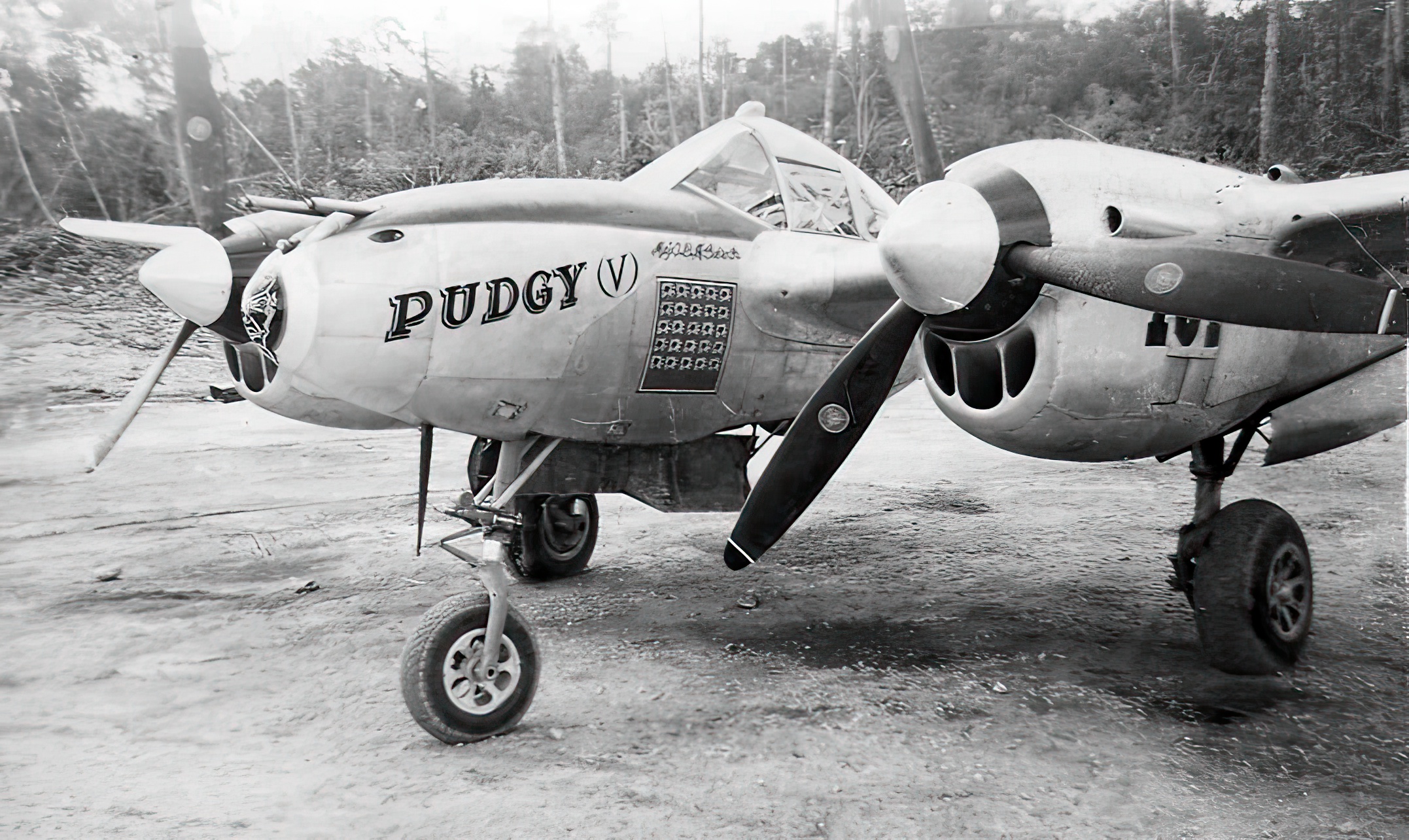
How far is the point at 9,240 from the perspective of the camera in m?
7.57

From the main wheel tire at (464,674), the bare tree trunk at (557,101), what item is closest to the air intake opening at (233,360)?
the main wheel tire at (464,674)

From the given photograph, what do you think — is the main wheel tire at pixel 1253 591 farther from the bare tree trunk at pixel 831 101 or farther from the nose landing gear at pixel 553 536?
the bare tree trunk at pixel 831 101

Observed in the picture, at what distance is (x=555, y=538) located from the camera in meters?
5.98

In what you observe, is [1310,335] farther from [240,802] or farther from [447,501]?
[447,501]

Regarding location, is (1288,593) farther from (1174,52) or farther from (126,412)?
(126,412)

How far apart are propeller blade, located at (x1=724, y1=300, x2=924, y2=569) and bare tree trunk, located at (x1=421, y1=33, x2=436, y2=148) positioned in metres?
5.50

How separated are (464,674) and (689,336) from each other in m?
1.85

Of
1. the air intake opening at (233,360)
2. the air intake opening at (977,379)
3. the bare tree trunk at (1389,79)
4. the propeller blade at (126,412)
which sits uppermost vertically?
the bare tree trunk at (1389,79)

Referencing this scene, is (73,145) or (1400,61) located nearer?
(1400,61)

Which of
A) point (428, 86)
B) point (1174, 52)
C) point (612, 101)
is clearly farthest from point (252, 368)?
point (1174, 52)

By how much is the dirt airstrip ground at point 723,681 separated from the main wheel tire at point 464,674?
0.09 metres

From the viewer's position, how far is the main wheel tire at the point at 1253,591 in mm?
3826

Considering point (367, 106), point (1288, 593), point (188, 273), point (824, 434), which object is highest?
point (367, 106)

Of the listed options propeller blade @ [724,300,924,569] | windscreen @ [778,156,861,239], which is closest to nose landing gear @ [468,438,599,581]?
propeller blade @ [724,300,924,569]
